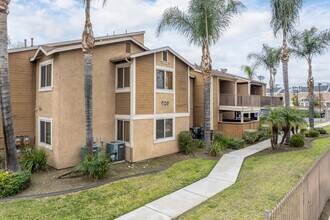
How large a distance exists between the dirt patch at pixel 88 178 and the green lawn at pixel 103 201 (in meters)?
1.05

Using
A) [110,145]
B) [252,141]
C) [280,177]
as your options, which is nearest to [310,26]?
[252,141]

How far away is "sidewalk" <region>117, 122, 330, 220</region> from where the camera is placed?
6.81 metres

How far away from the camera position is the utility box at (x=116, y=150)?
1326cm

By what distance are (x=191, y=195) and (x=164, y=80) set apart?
874 cm

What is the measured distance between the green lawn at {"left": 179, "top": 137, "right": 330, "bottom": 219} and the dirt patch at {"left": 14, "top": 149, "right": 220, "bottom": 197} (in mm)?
3172

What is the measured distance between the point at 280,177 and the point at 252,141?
956cm

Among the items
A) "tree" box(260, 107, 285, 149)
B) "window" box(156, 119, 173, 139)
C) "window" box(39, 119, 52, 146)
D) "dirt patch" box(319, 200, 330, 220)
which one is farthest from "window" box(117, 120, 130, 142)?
"dirt patch" box(319, 200, 330, 220)

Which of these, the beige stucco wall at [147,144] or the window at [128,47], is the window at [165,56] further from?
the beige stucco wall at [147,144]

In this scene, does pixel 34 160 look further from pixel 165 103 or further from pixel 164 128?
pixel 165 103

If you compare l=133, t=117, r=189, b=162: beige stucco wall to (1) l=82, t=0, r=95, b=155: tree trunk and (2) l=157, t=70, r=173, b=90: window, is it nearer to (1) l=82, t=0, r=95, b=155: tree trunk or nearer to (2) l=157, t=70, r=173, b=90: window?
(2) l=157, t=70, r=173, b=90: window

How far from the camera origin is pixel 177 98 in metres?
16.0

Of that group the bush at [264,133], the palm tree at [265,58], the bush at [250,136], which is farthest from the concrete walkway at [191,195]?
the palm tree at [265,58]

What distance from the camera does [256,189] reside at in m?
8.59

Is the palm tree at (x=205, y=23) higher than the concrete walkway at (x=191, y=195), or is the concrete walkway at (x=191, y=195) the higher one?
the palm tree at (x=205, y=23)
